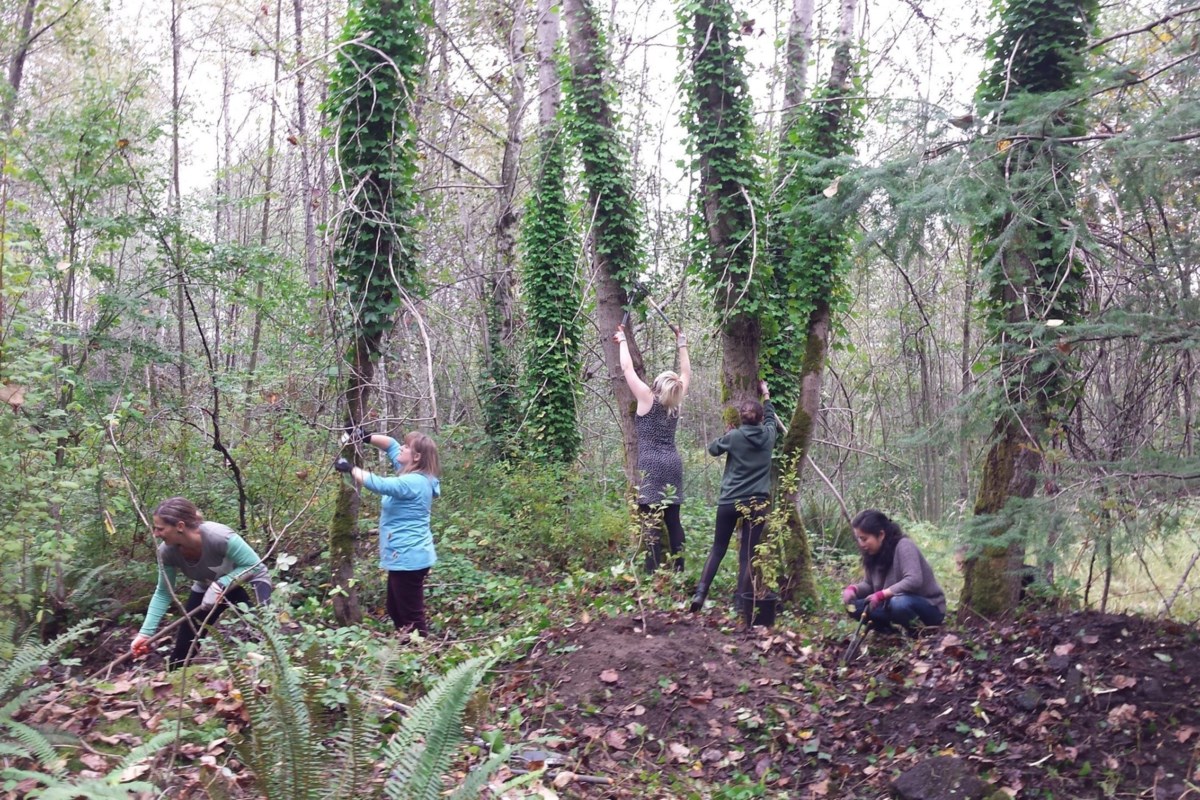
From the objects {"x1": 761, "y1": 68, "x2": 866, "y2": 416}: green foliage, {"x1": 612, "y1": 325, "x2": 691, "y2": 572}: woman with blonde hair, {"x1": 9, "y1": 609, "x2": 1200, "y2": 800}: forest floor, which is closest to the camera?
{"x1": 9, "y1": 609, "x2": 1200, "y2": 800}: forest floor

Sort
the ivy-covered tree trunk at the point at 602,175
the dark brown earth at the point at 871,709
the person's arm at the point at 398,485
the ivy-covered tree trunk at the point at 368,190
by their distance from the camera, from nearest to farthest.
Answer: the dark brown earth at the point at 871,709 → the person's arm at the point at 398,485 → the ivy-covered tree trunk at the point at 368,190 → the ivy-covered tree trunk at the point at 602,175

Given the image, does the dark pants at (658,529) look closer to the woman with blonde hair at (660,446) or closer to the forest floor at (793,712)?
the woman with blonde hair at (660,446)

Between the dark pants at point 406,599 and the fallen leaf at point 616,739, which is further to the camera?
the dark pants at point 406,599

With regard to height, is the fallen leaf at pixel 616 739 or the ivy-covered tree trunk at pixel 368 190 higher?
the ivy-covered tree trunk at pixel 368 190

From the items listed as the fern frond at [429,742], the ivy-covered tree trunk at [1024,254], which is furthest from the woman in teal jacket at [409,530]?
the ivy-covered tree trunk at [1024,254]

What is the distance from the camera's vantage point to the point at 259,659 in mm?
4109

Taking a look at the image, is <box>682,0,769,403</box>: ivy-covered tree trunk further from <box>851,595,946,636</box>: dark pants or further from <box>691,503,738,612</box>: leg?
<box>851,595,946,636</box>: dark pants

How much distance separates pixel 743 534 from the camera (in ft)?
23.3

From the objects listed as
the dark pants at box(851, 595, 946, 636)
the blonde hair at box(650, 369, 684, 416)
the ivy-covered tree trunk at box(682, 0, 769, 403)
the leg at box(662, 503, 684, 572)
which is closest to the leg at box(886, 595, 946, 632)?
the dark pants at box(851, 595, 946, 636)

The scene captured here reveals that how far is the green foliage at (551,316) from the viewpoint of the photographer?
11.5 m

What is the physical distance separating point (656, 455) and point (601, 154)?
3371 millimetres

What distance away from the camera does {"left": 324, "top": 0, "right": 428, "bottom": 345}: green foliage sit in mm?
6883

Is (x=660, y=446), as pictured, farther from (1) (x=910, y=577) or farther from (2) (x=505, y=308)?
(2) (x=505, y=308)

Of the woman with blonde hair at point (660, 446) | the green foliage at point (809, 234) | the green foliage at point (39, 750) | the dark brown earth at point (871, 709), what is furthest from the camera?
the green foliage at point (809, 234)
